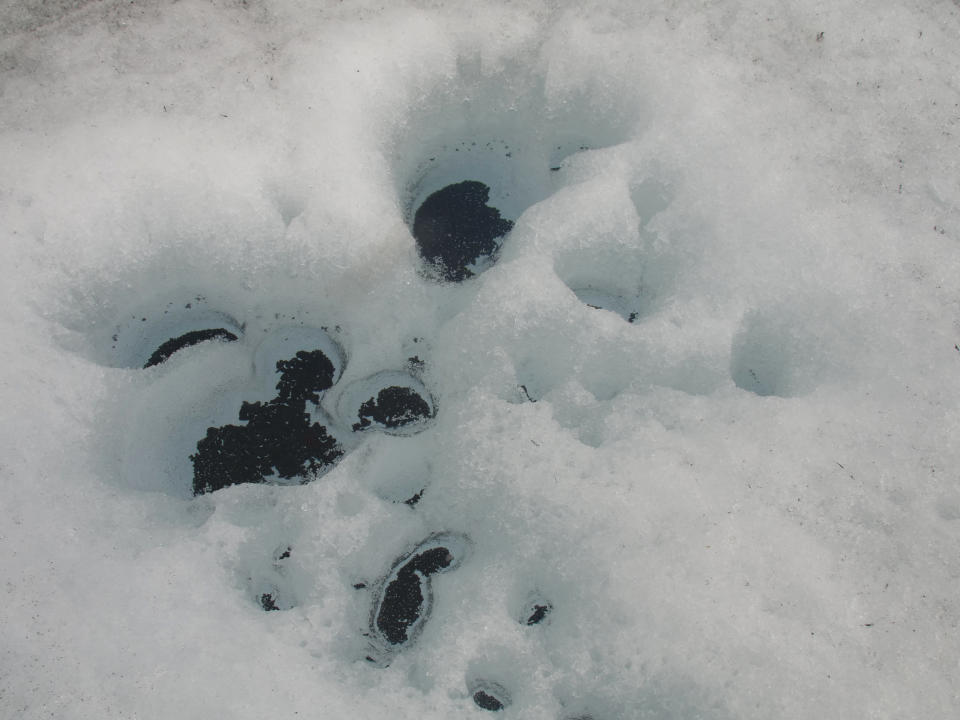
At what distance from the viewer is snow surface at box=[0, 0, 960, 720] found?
2.21 meters

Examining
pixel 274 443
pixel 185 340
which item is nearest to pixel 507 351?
pixel 274 443

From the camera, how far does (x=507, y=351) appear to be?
2.72m


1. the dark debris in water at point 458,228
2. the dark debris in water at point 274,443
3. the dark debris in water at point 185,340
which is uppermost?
the dark debris in water at point 458,228

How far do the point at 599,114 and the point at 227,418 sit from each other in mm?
2101

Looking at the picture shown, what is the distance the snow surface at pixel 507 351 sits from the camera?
2.21m

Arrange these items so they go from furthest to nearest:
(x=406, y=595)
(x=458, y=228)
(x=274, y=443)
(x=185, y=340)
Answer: (x=458, y=228)
(x=185, y=340)
(x=274, y=443)
(x=406, y=595)

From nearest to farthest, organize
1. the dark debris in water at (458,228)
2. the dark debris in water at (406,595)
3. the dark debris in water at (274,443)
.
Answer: the dark debris in water at (406,595), the dark debris in water at (274,443), the dark debris in water at (458,228)

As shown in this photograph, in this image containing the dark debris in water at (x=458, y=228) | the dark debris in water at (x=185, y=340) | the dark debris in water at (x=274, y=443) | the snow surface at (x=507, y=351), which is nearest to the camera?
the snow surface at (x=507, y=351)

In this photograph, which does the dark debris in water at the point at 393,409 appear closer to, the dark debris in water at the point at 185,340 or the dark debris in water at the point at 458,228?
the dark debris in water at the point at 458,228

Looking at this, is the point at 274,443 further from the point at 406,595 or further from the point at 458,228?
the point at 458,228

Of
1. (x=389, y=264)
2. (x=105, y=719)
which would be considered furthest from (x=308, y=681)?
(x=389, y=264)

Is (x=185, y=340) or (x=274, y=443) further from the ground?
(x=185, y=340)

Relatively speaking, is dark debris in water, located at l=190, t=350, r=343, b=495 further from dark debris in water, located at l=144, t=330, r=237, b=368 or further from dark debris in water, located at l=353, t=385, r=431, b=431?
dark debris in water, located at l=144, t=330, r=237, b=368

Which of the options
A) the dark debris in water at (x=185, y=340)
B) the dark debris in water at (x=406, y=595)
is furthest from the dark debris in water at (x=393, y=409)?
the dark debris in water at (x=185, y=340)
